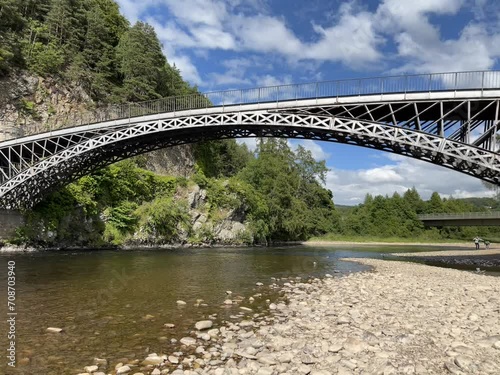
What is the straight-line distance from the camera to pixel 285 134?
27.0 meters

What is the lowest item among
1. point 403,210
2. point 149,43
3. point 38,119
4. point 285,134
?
point 403,210

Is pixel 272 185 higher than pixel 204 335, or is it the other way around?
pixel 272 185

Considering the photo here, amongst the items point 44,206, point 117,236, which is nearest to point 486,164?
point 117,236

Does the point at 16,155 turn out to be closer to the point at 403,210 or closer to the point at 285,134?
the point at 285,134

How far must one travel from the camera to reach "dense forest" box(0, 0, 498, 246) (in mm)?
33906

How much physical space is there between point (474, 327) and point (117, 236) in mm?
32789

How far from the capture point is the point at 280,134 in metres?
27.5

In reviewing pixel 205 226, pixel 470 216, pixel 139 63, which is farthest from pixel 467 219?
pixel 139 63

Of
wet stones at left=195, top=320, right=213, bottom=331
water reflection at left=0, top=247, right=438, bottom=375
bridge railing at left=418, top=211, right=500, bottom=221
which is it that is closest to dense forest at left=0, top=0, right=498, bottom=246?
bridge railing at left=418, top=211, right=500, bottom=221

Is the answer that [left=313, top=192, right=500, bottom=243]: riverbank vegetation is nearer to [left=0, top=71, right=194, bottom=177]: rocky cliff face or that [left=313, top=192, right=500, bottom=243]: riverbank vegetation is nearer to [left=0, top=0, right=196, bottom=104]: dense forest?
[left=0, top=0, right=196, bottom=104]: dense forest

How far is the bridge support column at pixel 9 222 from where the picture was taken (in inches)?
1089

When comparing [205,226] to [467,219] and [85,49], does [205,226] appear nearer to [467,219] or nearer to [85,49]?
[85,49]

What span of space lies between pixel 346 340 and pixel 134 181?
36.2 metres

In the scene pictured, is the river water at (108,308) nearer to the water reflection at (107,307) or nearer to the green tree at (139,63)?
the water reflection at (107,307)
